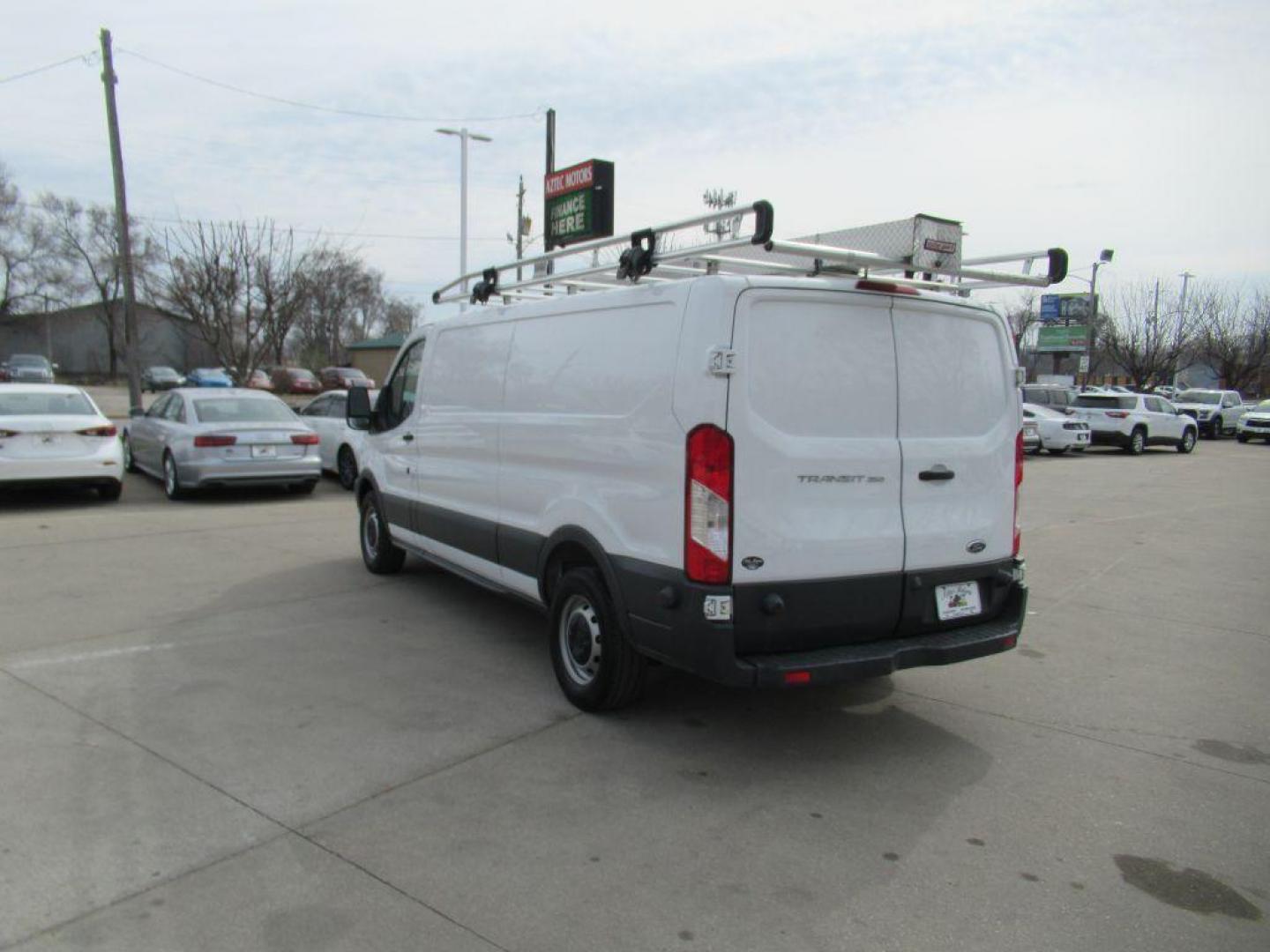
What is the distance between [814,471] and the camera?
13.3 feet

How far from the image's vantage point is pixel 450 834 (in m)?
3.45

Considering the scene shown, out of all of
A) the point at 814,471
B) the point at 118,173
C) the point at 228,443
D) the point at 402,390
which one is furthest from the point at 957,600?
the point at 118,173

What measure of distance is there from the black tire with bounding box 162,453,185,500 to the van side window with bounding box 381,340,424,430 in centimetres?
552

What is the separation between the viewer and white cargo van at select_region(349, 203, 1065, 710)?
3910mm

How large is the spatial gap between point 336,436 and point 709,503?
10.9 m

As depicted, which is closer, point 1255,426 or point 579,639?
point 579,639

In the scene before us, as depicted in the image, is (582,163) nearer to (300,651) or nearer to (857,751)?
(300,651)

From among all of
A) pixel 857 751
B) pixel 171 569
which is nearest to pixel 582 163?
pixel 171 569

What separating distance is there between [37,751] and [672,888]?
2925 mm

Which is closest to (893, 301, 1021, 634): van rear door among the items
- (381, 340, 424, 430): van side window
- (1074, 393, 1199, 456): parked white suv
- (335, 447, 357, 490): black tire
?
(381, 340, 424, 430): van side window

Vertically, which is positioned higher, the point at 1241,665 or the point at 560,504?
the point at 560,504

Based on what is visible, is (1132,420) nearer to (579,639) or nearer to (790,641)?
(579,639)

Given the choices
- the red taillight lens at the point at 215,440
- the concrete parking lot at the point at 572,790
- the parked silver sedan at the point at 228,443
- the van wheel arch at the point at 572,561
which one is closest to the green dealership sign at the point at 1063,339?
the parked silver sedan at the point at 228,443

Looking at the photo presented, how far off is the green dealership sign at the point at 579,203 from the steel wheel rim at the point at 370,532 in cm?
919
